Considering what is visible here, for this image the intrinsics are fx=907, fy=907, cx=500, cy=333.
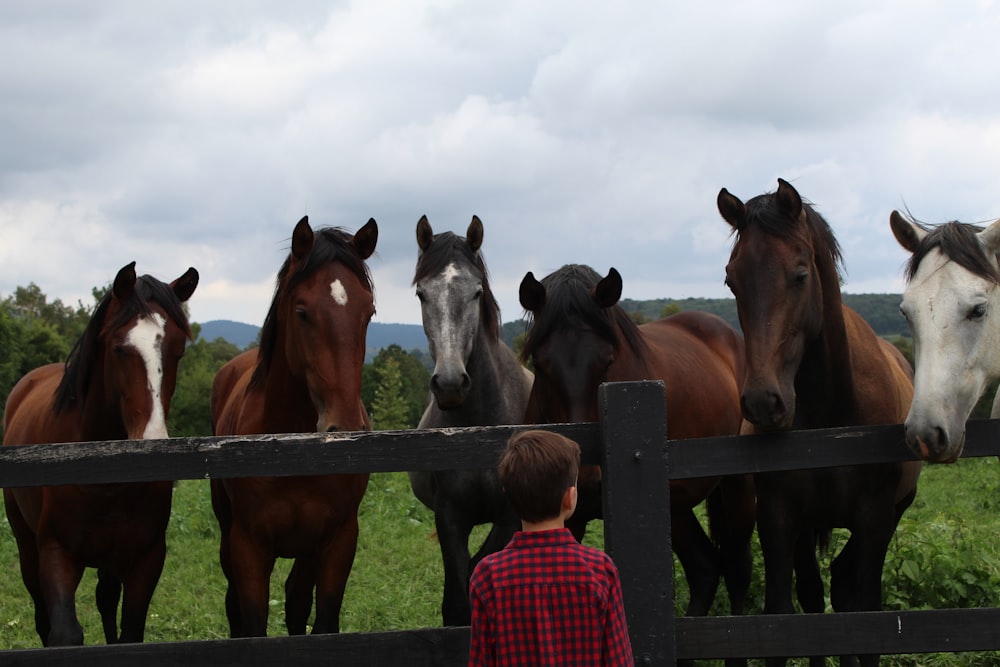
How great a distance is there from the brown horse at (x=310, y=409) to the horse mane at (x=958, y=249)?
2.42 metres

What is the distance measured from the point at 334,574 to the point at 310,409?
0.80 meters

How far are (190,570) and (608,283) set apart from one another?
5.70 metres

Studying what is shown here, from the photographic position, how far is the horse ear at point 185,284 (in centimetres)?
494

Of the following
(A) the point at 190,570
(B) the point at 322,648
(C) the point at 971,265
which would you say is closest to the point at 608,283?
(C) the point at 971,265

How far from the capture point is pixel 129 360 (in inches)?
168

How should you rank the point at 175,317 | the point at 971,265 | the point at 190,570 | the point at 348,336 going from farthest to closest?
the point at 190,570, the point at 175,317, the point at 348,336, the point at 971,265

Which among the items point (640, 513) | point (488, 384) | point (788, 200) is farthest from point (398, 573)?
point (640, 513)

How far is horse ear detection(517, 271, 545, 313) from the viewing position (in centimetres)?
478

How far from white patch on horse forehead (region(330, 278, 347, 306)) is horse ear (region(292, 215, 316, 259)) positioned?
1.05ft

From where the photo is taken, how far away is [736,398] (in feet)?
20.4

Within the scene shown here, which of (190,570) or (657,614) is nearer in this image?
(657,614)

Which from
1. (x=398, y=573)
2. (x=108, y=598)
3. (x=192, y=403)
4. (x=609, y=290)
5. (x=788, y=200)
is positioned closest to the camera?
(x=788, y=200)

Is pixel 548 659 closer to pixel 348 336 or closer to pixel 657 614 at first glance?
pixel 657 614

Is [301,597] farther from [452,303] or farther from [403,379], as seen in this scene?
[403,379]
